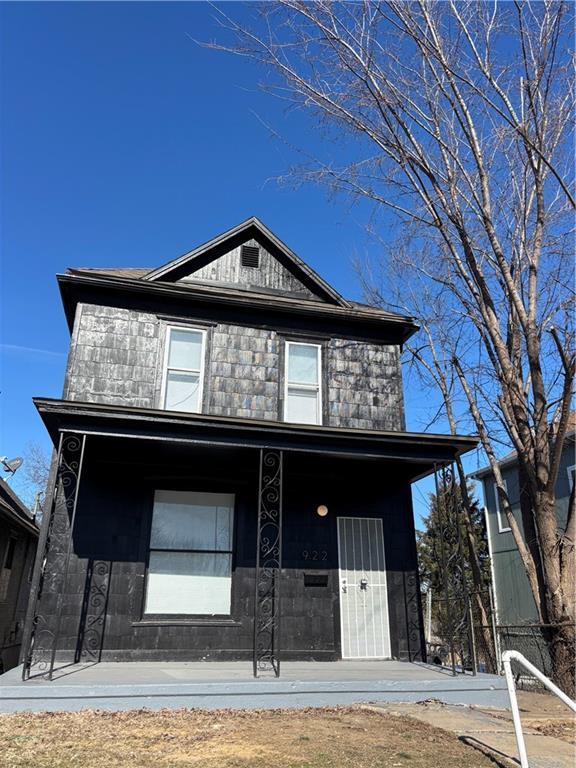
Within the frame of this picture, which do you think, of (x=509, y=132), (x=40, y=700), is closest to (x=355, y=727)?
(x=40, y=700)

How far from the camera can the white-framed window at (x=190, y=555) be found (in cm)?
A: 838

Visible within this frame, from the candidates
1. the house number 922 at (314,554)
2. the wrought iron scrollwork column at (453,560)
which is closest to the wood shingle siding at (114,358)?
the house number 922 at (314,554)

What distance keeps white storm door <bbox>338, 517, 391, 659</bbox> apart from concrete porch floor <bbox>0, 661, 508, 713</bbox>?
3.85ft

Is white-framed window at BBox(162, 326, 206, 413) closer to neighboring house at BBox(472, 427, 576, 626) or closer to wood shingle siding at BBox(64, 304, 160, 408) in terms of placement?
wood shingle siding at BBox(64, 304, 160, 408)

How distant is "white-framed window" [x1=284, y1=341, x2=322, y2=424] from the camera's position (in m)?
9.68

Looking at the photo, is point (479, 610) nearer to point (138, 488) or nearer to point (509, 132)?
point (138, 488)

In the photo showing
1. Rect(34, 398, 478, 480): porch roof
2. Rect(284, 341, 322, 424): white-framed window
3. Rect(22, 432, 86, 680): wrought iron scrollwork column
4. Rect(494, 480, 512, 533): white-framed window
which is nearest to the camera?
Rect(34, 398, 478, 480): porch roof

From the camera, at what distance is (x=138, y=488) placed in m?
8.63

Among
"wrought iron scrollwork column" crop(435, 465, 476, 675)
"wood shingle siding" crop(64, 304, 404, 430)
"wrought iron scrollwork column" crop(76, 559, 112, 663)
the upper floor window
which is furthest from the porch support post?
the upper floor window

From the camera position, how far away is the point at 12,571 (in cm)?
1555

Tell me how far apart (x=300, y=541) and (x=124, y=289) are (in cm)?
504

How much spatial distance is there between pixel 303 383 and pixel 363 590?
3560 mm

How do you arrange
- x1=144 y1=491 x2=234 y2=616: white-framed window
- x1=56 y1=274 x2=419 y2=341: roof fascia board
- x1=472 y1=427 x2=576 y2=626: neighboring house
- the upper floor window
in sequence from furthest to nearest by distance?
x1=472 y1=427 x2=576 y2=626: neighboring house → the upper floor window → x1=56 y1=274 x2=419 y2=341: roof fascia board → x1=144 y1=491 x2=234 y2=616: white-framed window

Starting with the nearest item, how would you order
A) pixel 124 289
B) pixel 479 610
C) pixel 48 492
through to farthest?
1. pixel 48 492
2. pixel 124 289
3. pixel 479 610
